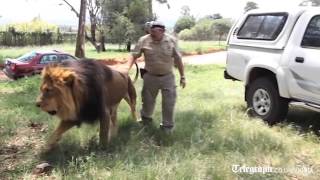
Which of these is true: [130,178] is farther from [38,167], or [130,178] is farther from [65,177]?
[38,167]

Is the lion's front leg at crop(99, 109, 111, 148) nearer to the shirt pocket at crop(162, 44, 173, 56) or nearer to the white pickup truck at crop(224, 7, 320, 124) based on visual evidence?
the shirt pocket at crop(162, 44, 173, 56)

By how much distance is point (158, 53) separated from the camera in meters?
7.12

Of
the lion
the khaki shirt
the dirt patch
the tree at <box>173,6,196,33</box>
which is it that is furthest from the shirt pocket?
the tree at <box>173,6,196,33</box>

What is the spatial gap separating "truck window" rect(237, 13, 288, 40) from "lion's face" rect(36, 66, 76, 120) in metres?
3.98

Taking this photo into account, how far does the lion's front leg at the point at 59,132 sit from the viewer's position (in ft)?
20.7

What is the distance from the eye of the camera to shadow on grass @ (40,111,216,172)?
6.00 m

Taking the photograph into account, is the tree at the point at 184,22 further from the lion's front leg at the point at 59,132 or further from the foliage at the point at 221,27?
the lion's front leg at the point at 59,132

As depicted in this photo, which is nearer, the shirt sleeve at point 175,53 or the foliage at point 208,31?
the shirt sleeve at point 175,53

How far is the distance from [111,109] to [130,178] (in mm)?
2099

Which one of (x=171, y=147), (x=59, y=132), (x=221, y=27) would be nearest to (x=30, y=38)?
(x=221, y=27)

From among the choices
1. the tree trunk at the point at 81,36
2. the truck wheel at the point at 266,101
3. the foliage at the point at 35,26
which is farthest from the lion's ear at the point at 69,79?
the foliage at the point at 35,26

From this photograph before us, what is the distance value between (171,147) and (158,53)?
1.38m

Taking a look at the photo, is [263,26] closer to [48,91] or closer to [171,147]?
[171,147]

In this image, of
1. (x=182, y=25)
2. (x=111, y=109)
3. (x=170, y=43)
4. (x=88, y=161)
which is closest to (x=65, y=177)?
(x=88, y=161)
